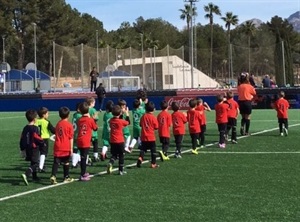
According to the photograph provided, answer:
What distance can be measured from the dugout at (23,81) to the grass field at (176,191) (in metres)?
34.5

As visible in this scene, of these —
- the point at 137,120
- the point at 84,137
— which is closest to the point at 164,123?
the point at 137,120

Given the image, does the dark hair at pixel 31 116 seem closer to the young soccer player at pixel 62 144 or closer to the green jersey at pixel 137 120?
the young soccer player at pixel 62 144

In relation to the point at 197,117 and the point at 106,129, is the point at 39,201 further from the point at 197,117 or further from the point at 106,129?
the point at 197,117

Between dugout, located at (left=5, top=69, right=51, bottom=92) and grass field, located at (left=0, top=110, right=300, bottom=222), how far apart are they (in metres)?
34.5

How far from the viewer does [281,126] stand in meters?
18.2

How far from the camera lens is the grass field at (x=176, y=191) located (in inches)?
314

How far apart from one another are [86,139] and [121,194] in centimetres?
204

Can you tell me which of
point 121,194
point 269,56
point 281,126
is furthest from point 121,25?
point 121,194

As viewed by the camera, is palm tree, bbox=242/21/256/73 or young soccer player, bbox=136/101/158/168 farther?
palm tree, bbox=242/21/256/73

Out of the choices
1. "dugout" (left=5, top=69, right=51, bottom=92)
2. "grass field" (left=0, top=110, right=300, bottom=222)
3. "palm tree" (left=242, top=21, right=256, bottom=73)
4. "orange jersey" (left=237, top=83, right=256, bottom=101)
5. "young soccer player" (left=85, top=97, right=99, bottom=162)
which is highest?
"palm tree" (left=242, top=21, right=256, bottom=73)

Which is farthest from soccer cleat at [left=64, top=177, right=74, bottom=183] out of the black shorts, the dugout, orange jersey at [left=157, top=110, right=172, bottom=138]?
the dugout

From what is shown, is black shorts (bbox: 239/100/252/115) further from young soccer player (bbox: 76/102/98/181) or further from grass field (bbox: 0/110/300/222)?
young soccer player (bbox: 76/102/98/181)

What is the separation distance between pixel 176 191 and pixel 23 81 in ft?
134

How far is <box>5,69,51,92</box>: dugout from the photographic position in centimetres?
4862
